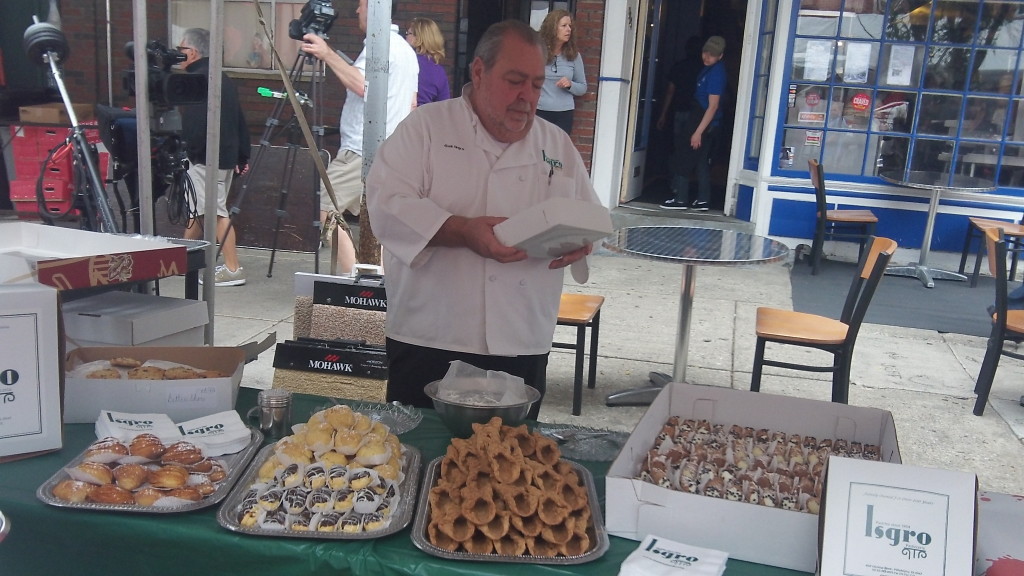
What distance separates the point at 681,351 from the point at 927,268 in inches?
179

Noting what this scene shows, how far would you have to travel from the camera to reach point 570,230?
80.7 inches

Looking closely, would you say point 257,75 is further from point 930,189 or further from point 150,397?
point 150,397

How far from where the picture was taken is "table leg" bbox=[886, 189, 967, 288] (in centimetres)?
750

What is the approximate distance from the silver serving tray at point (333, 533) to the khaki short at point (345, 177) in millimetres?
4237

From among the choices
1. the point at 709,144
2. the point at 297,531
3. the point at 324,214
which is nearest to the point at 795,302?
the point at 709,144

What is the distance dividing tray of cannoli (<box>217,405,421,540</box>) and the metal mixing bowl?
15 cm

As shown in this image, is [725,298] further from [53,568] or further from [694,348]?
[53,568]

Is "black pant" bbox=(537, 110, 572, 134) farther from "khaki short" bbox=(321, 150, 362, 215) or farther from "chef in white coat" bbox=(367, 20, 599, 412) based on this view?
"chef in white coat" bbox=(367, 20, 599, 412)

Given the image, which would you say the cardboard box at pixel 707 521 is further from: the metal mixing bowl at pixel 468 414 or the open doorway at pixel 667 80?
the open doorway at pixel 667 80

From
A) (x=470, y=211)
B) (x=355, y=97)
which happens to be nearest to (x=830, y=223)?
(x=355, y=97)

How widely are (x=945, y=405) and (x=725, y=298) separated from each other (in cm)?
228

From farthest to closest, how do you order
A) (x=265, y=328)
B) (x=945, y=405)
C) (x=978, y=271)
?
(x=978, y=271), (x=265, y=328), (x=945, y=405)

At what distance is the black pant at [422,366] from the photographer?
2553mm

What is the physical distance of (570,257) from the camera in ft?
7.88
